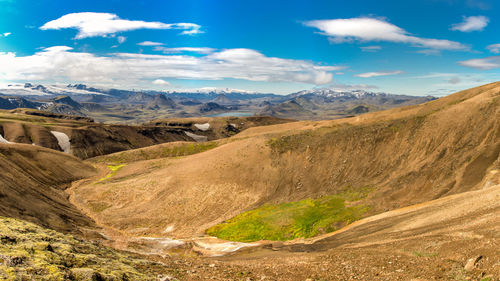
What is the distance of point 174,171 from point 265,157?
28624mm

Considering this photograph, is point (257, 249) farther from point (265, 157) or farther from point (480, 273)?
point (265, 157)

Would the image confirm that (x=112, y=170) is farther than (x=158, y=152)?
No

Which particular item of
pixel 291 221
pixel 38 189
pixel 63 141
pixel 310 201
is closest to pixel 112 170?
pixel 38 189

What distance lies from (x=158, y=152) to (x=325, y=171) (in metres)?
93.2

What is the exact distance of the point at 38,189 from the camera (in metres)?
59.6

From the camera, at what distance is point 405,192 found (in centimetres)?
5347

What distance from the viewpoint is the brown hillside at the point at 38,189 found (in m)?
42.7

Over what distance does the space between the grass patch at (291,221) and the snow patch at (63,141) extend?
150m

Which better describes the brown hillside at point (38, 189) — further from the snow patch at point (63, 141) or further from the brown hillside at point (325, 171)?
the snow patch at point (63, 141)

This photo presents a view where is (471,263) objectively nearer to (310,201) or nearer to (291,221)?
(291,221)

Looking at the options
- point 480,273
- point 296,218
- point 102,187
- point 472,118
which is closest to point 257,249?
point 296,218

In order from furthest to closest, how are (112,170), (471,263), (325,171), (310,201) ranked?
1. (112,170)
2. (325,171)
3. (310,201)
4. (471,263)

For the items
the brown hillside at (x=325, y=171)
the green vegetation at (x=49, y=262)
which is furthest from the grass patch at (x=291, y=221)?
the green vegetation at (x=49, y=262)

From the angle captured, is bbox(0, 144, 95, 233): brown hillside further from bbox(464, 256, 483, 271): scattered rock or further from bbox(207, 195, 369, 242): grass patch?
bbox(464, 256, 483, 271): scattered rock
